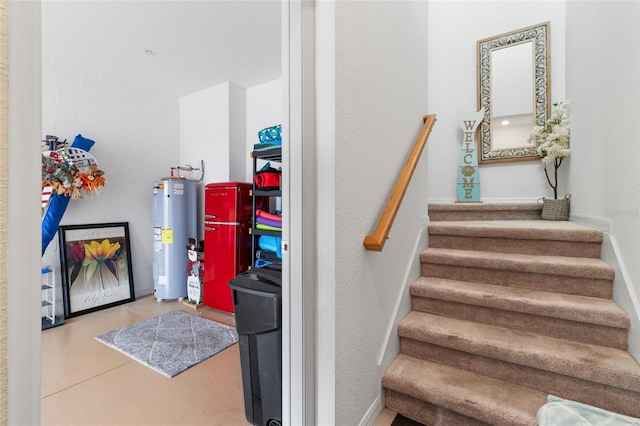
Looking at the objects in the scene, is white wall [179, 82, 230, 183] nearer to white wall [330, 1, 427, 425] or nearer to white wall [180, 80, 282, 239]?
white wall [180, 80, 282, 239]

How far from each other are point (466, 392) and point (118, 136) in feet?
14.4

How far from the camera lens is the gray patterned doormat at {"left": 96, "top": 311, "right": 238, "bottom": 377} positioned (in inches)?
92.4

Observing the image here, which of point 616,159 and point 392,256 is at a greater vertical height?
point 616,159

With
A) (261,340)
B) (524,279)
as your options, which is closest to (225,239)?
(261,340)

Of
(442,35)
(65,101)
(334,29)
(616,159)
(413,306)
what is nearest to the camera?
(334,29)

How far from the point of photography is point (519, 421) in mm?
1289

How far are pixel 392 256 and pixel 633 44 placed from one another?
1600 millimetres

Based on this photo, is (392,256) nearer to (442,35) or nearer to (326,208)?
(326,208)

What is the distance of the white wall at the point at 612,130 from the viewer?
57.2 inches

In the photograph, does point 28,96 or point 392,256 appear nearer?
point 28,96

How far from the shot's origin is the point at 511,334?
1656mm

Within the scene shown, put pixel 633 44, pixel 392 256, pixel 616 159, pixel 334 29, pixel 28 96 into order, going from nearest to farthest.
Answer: pixel 28 96
pixel 334 29
pixel 633 44
pixel 616 159
pixel 392 256

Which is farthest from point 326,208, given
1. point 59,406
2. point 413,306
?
point 59,406

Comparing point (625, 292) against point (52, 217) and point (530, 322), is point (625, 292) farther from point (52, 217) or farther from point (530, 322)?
point (52, 217)
